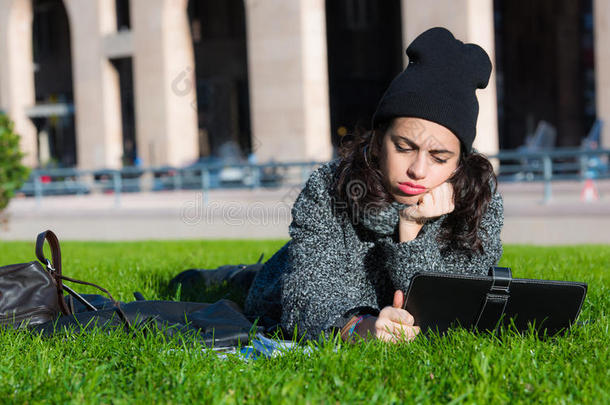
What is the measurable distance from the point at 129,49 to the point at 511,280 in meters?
23.3

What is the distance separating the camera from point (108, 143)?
25469 millimetres

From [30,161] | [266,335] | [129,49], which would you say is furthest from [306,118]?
[266,335]

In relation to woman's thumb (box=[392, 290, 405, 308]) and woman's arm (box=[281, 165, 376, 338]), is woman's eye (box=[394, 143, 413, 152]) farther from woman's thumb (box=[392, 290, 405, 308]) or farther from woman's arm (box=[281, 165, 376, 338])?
woman's thumb (box=[392, 290, 405, 308])

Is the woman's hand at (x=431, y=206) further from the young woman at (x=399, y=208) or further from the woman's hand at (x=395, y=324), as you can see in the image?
the woman's hand at (x=395, y=324)

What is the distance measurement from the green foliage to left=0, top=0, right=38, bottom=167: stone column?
18374 millimetres

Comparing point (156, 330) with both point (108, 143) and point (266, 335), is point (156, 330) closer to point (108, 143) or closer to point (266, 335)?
point (266, 335)

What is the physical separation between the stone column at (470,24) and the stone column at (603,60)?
239 cm

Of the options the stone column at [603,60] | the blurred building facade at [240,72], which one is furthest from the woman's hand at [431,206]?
the blurred building facade at [240,72]

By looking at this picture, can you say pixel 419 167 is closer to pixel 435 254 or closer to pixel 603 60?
pixel 435 254

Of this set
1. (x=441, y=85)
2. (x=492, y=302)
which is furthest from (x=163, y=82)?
(x=492, y=302)

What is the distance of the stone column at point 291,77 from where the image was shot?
789 inches

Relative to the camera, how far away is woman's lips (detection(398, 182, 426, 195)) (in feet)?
9.20

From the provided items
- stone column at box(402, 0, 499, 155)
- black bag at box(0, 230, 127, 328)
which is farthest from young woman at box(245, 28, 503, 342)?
stone column at box(402, 0, 499, 155)

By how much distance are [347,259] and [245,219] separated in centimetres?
879
